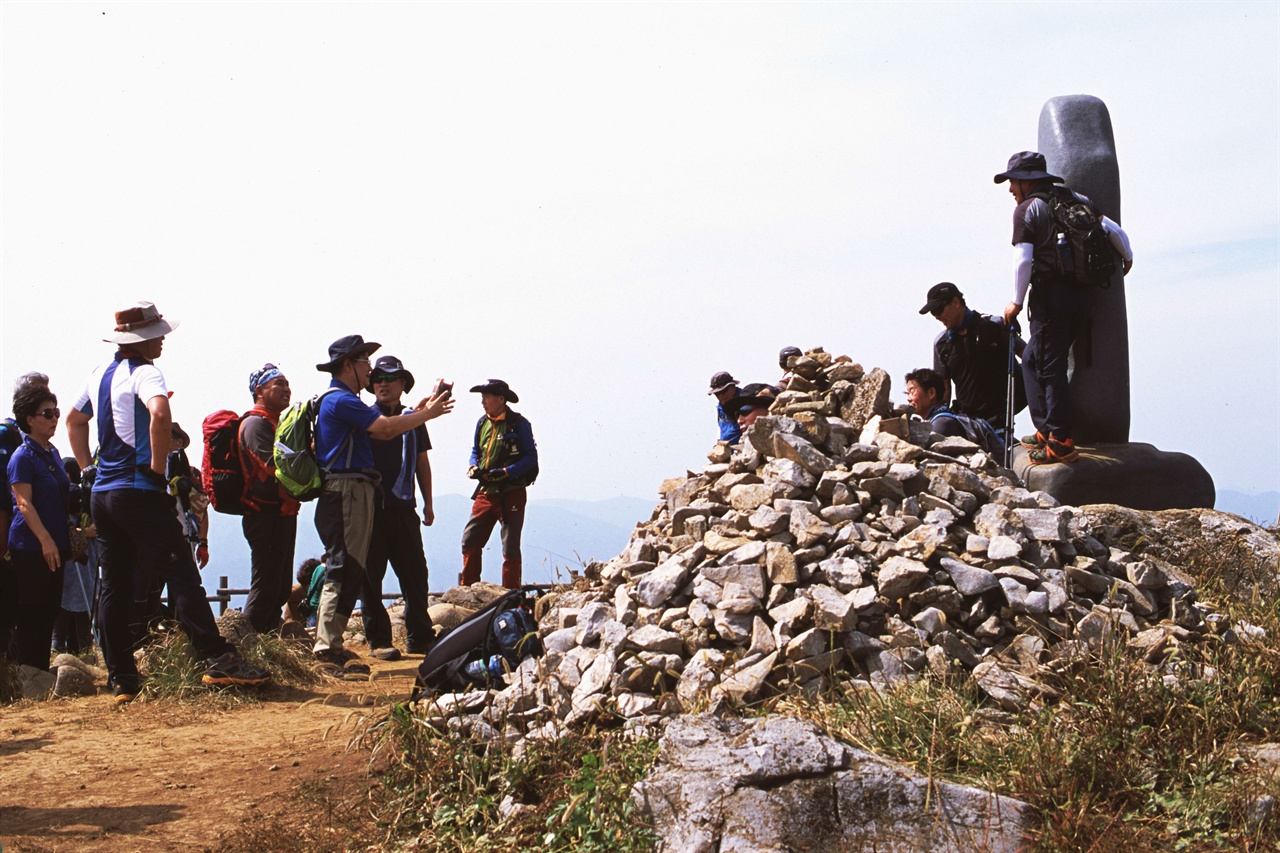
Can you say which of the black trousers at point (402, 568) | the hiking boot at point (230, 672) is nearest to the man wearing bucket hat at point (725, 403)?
the black trousers at point (402, 568)

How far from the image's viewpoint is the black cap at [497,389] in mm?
10453

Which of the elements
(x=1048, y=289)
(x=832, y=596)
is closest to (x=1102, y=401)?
(x=1048, y=289)

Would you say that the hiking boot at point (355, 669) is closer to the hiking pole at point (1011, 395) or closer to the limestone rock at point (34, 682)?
the limestone rock at point (34, 682)

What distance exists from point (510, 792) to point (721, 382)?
6.27 m

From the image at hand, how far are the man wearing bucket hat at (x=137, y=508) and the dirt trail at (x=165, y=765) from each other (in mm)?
339

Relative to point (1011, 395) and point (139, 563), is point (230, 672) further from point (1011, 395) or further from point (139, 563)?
point (1011, 395)

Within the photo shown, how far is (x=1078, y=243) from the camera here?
839 centimetres

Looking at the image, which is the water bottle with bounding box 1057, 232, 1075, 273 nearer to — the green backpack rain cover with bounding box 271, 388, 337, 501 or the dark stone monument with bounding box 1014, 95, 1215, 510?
the dark stone monument with bounding box 1014, 95, 1215, 510

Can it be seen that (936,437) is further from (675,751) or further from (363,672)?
(363,672)

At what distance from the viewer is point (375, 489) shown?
821 cm

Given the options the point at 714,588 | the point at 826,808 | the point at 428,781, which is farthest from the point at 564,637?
the point at 826,808

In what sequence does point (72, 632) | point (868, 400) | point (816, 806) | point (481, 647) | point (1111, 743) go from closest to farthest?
point (816, 806), point (1111, 743), point (481, 647), point (868, 400), point (72, 632)

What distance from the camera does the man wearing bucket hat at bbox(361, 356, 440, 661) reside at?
8.83 meters

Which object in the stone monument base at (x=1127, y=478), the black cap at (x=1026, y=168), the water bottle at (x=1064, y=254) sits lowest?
the stone monument base at (x=1127, y=478)
